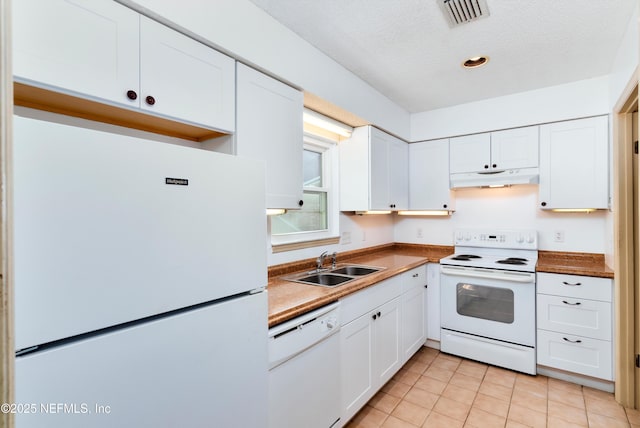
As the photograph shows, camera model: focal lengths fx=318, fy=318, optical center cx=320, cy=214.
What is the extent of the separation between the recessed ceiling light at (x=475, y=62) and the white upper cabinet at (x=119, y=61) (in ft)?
5.72

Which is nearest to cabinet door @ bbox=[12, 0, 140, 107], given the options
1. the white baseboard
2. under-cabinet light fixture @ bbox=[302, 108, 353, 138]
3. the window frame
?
under-cabinet light fixture @ bbox=[302, 108, 353, 138]

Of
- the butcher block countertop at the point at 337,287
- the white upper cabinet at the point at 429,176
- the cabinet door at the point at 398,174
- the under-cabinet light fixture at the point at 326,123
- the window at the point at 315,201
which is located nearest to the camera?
the butcher block countertop at the point at 337,287

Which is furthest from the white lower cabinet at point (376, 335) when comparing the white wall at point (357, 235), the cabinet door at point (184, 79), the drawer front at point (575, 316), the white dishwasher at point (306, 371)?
the cabinet door at point (184, 79)

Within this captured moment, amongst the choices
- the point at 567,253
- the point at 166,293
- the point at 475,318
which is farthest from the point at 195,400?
the point at 567,253

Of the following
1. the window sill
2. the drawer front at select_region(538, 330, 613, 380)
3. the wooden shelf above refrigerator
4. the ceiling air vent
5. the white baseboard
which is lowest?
the white baseboard

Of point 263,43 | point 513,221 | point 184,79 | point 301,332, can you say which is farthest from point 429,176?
point 184,79

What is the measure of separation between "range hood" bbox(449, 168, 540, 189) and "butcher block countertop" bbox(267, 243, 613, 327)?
0.74 metres

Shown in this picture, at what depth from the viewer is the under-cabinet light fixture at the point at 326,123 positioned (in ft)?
7.65

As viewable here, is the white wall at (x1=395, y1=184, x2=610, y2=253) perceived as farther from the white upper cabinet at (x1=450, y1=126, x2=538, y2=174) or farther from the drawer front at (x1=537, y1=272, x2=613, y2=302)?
the drawer front at (x1=537, y1=272, x2=613, y2=302)

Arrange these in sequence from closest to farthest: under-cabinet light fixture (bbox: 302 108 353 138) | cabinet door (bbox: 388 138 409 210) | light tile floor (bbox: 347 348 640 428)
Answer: light tile floor (bbox: 347 348 640 428)
under-cabinet light fixture (bbox: 302 108 353 138)
cabinet door (bbox: 388 138 409 210)

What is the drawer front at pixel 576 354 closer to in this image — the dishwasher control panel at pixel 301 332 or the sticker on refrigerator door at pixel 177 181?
the dishwasher control panel at pixel 301 332

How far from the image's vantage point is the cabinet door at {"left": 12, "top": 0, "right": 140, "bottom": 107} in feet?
3.10

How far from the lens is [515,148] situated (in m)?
2.96

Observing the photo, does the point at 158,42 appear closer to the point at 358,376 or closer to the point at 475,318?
the point at 358,376
